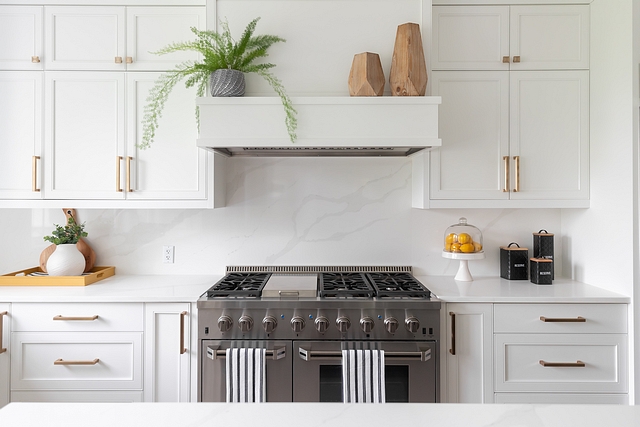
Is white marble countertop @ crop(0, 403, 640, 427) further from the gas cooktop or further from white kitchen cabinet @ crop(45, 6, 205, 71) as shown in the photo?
white kitchen cabinet @ crop(45, 6, 205, 71)

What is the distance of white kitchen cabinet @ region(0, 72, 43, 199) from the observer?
2.39 m

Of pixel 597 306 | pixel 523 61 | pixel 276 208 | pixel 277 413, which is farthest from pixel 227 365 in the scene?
pixel 523 61

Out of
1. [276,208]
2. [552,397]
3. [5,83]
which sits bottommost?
[552,397]

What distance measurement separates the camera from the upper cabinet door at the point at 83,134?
239cm

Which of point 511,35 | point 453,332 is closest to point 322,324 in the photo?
point 453,332

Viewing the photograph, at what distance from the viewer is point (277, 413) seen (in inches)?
36.3

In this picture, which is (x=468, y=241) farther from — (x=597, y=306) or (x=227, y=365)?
(x=227, y=365)

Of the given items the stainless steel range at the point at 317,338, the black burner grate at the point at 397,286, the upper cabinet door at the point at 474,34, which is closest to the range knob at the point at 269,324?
the stainless steel range at the point at 317,338

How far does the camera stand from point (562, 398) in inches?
85.7

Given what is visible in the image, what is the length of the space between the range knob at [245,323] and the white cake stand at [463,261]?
112cm

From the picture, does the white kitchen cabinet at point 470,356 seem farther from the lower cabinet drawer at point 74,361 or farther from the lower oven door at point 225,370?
the lower cabinet drawer at point 74,361

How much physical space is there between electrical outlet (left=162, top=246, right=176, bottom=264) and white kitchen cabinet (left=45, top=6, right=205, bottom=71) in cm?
103

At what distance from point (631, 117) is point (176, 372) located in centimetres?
244

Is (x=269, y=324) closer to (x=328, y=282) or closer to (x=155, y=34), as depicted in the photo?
(x=328, y=282)
